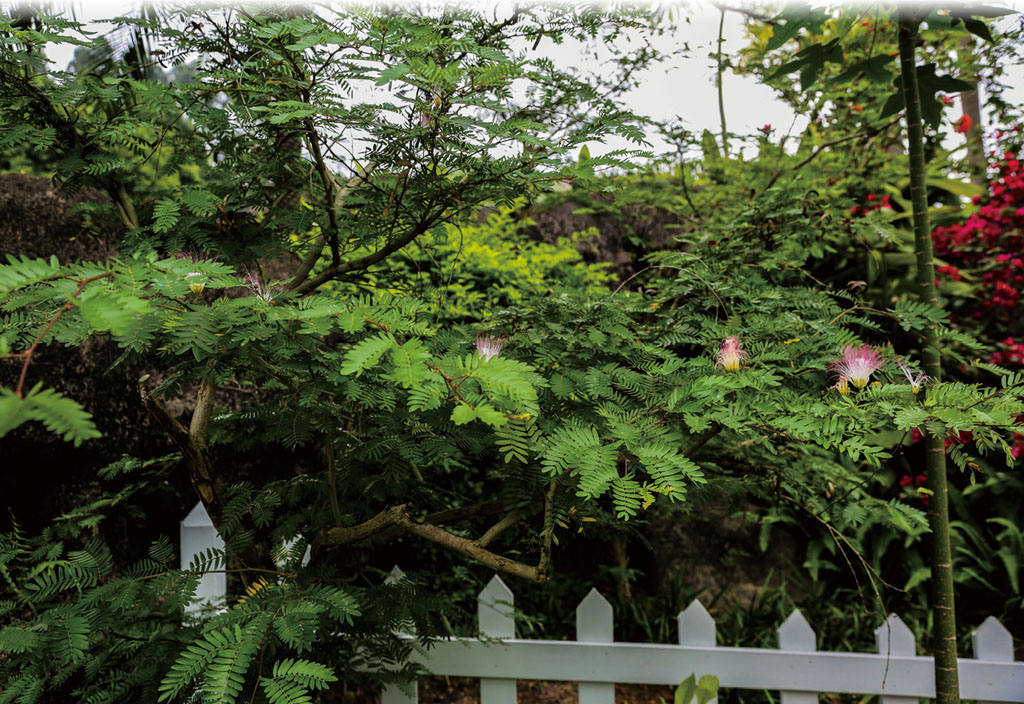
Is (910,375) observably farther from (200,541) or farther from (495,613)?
(200,541)

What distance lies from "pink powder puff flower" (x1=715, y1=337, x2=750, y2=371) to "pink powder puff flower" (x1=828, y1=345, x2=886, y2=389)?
17 cm

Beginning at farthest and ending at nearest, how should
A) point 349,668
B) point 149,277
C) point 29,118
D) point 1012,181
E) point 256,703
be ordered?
point 1012,181, point 349,668, point 29,118, point 256,703, point 149,277

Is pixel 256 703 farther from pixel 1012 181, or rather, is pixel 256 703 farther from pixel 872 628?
pixel 1012 181

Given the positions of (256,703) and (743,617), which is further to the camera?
(743,617)

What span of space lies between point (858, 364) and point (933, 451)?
1.78 ft

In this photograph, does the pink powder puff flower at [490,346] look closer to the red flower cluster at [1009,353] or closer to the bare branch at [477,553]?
the bare branch at [477,553]

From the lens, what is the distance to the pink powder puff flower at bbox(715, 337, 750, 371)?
1.11 meters

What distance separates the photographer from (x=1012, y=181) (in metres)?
2.93

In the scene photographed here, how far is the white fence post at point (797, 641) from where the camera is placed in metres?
1.86

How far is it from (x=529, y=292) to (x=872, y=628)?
2490mm

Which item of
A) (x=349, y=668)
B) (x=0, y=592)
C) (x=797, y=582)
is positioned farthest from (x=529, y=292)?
(x=797, y=582)

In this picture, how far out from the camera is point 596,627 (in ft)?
6.18

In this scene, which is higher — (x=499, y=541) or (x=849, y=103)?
(x=849, y=103)

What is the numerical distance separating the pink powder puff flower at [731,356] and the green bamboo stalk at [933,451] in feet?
1.84
